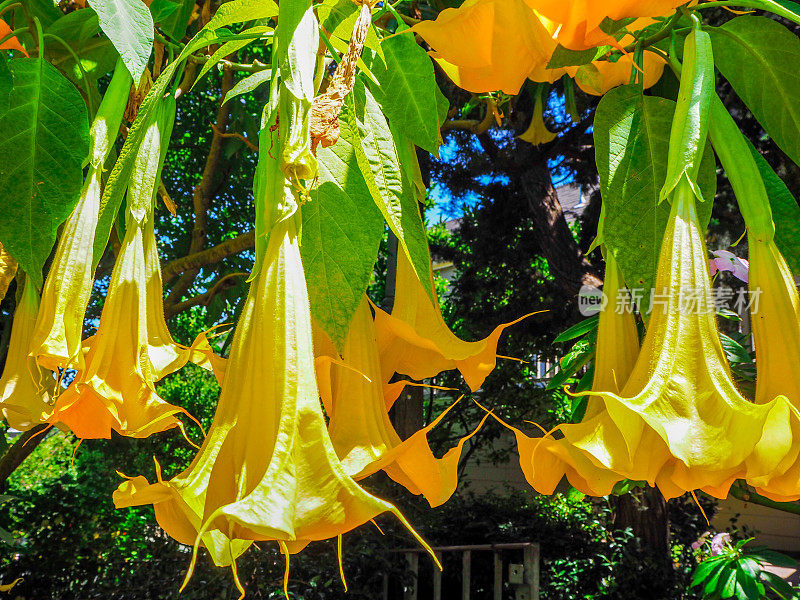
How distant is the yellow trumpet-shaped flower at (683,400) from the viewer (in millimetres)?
248

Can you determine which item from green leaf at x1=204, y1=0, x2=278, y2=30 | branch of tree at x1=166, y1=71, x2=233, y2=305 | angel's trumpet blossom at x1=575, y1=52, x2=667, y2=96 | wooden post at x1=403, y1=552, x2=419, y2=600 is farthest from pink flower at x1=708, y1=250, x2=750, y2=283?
wooden post at x1=403, y1=552, x2=419, y2=600

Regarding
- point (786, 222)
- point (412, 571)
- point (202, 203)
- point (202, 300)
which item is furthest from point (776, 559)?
point (786, 222)

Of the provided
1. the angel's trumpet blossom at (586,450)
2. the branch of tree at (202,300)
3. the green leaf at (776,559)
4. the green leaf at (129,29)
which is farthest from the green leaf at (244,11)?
the green leaf at (776,559)

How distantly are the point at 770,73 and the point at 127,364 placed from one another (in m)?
0.42

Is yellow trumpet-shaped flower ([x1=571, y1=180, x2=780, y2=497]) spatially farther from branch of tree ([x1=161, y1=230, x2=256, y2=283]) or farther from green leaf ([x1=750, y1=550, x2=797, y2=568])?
green leaf ([x1=750, y1=550, x2=797, y2=568])

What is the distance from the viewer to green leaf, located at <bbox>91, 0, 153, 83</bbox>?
359 millimetres

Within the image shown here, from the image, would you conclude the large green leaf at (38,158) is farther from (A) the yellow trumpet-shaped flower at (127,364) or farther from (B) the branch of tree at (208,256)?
(B) the branch of tree at (208,256)

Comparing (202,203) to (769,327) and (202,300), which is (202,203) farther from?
(769,327)

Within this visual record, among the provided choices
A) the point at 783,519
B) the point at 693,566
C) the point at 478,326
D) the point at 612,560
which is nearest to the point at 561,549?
the point at 612,560

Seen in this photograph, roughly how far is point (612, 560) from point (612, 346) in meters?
3.96

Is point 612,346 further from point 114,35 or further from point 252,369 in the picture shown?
point 114,35

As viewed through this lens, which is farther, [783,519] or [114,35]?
[783,519]

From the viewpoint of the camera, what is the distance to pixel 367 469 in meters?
0.25

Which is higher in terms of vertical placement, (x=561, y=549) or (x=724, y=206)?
(x=724, y=206)
